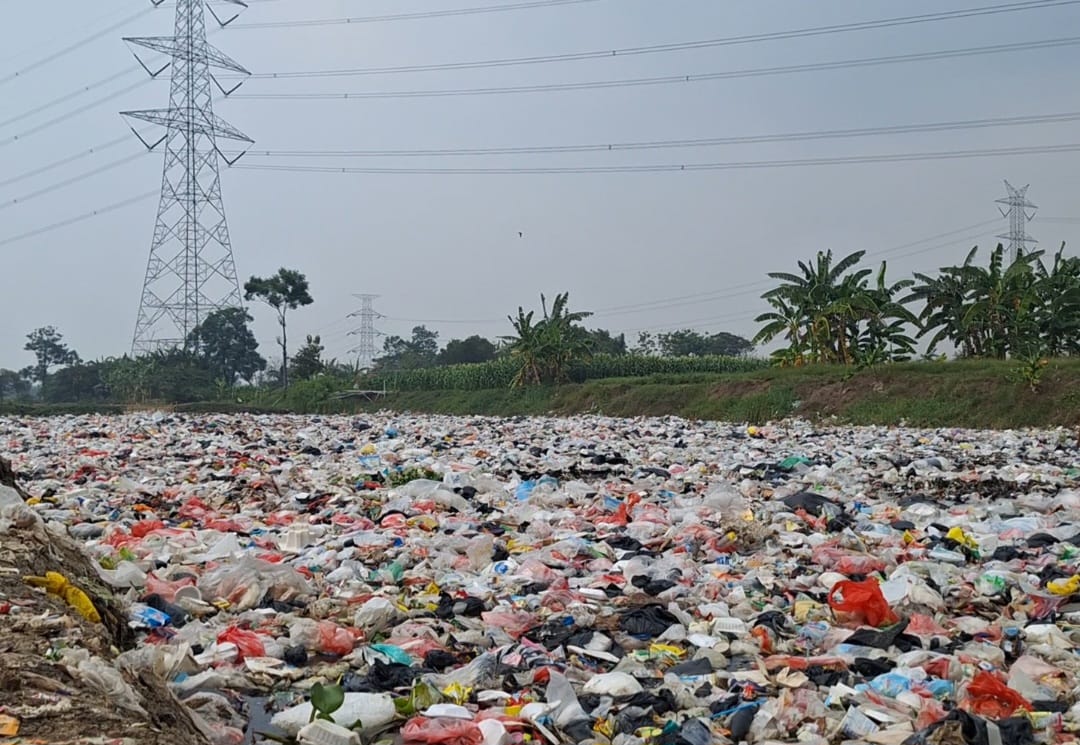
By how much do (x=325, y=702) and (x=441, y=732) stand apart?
1.27 feet

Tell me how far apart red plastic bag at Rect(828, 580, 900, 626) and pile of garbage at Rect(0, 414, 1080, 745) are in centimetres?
1

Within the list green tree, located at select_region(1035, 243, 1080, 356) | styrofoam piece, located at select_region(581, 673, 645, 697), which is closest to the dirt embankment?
styrofoam piece, located at select_region(581, 673, 645, 697)

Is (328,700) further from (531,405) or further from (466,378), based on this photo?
(466,378)

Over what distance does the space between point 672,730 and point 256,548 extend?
355cm

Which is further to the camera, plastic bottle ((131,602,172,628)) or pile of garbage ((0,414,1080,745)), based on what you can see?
plastic bottle ((131,602,172,628))

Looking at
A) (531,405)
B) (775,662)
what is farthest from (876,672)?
(531,405)

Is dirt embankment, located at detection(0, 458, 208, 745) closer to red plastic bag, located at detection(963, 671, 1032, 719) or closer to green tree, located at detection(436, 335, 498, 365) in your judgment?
red plastic bag, located at detection(963, 671, 1032, 719)

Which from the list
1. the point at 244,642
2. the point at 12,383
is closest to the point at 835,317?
the point at 244,642

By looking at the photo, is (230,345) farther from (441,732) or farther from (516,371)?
(441,732)

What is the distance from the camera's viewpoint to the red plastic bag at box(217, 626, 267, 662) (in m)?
3.60

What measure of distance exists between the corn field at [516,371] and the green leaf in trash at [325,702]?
2635 centimetres

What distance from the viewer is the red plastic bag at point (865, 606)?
403 centimetres

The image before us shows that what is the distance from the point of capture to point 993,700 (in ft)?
9.93

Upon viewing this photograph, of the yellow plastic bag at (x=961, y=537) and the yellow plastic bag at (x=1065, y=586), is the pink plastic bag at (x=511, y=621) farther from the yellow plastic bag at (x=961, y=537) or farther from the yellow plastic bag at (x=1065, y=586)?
Result: the yellow plastic bag at (x=961, y=537)
